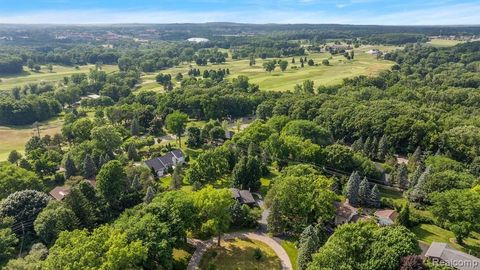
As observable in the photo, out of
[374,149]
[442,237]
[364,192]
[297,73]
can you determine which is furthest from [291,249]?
[297,73]

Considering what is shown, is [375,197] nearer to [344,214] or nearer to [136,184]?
[344,214]

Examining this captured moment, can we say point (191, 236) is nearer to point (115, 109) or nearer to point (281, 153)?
point (281, 153)

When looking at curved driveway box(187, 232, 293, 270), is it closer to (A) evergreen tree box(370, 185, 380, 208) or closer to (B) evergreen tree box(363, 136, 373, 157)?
(A) evergreen tree box(370, 185, 380, 208)

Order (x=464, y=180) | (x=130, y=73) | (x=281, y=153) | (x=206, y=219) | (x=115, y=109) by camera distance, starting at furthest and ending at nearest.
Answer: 1. (x=130, y=73)
2. (x=115, y=109)
3. (x=281, y=153)
4. (x=464, y=180)
5. (x=206, y=219)

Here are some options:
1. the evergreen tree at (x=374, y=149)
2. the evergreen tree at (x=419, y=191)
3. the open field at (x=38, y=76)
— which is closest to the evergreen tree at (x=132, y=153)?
the evergreen tree at (x=374, y=149)

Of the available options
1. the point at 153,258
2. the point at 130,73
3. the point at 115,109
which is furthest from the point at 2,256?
the point at 130,73
